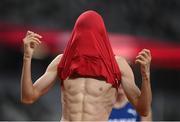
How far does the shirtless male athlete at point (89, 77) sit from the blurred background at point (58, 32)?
1433 mm

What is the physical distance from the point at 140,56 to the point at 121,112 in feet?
3.57

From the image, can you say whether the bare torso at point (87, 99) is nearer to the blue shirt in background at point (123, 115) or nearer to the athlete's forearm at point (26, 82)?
the athlete's forearm at point (26, 82)

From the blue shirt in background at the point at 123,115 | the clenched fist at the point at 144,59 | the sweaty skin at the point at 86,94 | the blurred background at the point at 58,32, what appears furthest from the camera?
the blurred background at the point at 58,32

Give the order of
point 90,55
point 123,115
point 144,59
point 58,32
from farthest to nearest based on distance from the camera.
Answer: point 58,32
point 123,115
point 90,55
point 144,59

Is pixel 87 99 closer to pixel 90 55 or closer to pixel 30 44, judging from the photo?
pixel 90 55

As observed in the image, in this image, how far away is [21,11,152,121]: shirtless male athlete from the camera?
1597 mm

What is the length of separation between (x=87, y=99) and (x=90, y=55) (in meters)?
0.14

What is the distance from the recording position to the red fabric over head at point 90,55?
1.60 m

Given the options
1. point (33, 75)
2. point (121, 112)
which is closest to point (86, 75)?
point (121, 112)

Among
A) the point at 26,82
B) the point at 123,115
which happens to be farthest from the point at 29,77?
the point at 123,115

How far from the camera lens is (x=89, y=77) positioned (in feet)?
5.32

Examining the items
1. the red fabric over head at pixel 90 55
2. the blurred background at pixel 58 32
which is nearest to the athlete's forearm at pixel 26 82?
the red fabric over head at pixel 90 55

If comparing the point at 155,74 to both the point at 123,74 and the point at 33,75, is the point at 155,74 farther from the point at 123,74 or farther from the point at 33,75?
the point at 123,74

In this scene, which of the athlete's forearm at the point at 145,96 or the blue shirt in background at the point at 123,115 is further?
the blue shirt in background at the point at 123,115
